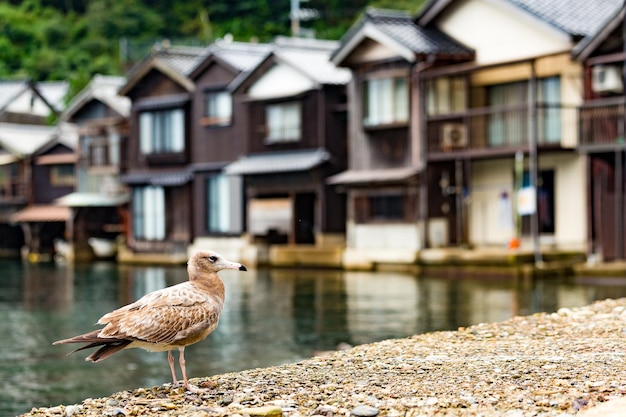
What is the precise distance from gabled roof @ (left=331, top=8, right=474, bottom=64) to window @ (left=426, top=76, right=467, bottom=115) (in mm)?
872

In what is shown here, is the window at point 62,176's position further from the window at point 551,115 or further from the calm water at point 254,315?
the window at point 551,115

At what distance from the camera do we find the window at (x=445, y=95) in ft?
111

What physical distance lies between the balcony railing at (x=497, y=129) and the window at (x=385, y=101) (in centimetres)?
140

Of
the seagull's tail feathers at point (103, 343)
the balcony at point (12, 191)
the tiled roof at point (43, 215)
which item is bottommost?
the seagull's tail feathers at point (103, 343)

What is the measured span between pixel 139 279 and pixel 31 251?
735 inches

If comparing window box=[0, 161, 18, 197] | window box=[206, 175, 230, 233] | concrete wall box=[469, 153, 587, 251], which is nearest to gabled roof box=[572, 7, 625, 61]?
concrete wall box=[469, 153, 587, 251]

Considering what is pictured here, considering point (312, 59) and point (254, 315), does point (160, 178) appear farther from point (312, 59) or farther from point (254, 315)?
point (254, 315)

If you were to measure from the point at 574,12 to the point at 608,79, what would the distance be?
367cm

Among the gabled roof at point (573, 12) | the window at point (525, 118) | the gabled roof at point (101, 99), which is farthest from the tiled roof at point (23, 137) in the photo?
the window at point (525, 118)

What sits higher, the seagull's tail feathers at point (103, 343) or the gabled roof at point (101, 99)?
the gabled roof at point (101, 99)

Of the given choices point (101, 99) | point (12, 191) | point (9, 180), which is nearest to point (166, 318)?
point (101, 99)

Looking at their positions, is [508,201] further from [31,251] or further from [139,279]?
[31,251]

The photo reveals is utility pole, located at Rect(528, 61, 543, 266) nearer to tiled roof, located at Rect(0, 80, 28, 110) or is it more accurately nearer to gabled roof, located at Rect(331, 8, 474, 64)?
gabled roof, located at Rect(331, 8, 474, 64)

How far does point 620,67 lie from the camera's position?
96.3 feet
